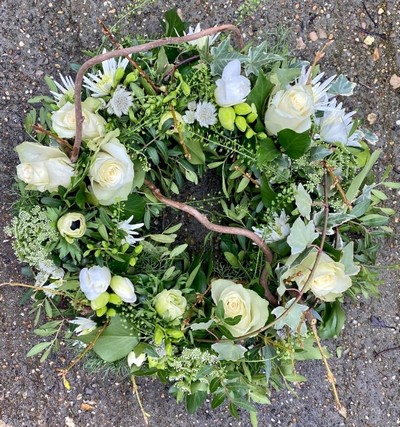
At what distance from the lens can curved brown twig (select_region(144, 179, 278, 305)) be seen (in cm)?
102

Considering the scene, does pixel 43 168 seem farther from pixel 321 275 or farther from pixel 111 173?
pixel 321 275

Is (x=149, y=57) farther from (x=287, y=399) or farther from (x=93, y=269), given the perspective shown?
(x=287, y=399)

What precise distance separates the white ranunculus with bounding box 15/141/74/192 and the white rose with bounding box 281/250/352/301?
0.44 metres

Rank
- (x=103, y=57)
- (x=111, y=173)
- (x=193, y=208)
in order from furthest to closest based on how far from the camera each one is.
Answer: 1. (x=193, y=208)
2. (x=111, y=173)
3. (x=103, y=57)

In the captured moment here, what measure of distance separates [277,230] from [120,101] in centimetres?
38

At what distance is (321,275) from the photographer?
967 millimetres

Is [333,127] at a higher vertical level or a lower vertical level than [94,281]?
higher

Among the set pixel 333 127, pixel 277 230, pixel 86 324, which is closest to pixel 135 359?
pixel 86 324

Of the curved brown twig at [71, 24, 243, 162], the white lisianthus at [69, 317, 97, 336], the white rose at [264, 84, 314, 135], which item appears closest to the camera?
the curved brown twig at [71, 24, 243, 162]

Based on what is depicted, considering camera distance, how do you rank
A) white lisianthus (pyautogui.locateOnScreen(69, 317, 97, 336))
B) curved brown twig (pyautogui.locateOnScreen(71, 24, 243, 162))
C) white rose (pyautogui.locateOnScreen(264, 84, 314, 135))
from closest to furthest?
1. curved brown twig (pyautogui.locateOnScreen(71, 24, 243, 162))
2. white rose (pyautogui.locateOnScreen(264, 84, 314, 135))
3. white lisianthus (pyautogui.locateOnScreen(69, 317, 97, 336))

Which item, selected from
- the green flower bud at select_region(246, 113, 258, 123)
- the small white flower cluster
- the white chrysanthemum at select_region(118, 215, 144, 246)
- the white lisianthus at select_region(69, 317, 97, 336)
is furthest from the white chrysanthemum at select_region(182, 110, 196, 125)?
the white lisianthus at select_region(69, 317, 97, 336)

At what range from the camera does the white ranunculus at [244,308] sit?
974mm

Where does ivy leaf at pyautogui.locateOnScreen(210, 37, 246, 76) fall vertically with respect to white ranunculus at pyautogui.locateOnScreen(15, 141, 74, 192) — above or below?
above

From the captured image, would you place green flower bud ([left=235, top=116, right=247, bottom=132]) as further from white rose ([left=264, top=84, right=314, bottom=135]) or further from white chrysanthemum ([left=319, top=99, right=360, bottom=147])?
white chrysanthemum ([left=319, top=99, right=360, bottom=147])
